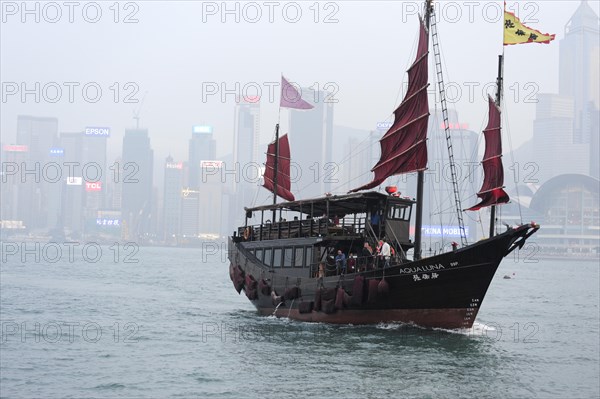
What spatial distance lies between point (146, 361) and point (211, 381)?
12.1 feet

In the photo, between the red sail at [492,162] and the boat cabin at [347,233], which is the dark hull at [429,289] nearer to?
the boat cabin at [347,233]

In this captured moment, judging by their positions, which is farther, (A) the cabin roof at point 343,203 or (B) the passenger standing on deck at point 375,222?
(B) the passenger standing on deck at point 375,222

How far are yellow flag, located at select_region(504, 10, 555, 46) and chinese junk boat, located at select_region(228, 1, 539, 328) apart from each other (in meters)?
1.38

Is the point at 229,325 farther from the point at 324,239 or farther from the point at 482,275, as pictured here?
the point at 482,275

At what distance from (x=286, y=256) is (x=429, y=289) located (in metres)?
7.47

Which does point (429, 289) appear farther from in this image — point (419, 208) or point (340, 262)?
point (419, 208)

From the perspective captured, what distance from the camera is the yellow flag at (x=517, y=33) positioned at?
32.9 meters

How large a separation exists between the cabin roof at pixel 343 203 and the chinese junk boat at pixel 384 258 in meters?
0.04

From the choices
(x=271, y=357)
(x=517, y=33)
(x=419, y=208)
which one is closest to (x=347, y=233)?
(x=419, y=208)

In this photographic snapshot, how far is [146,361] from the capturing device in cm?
2503

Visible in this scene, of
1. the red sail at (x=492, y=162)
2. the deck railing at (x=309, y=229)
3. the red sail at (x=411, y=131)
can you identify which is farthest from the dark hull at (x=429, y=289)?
the red sail at (x=411, y=131)

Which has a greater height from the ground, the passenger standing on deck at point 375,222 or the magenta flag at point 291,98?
the magenta flag at point 291,98

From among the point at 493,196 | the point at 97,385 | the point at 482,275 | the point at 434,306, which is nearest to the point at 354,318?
the point at 434,306

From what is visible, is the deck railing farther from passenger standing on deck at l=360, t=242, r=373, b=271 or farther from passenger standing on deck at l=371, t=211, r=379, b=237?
passenger standing on deck at l=360, t=242, r=373, b=271
